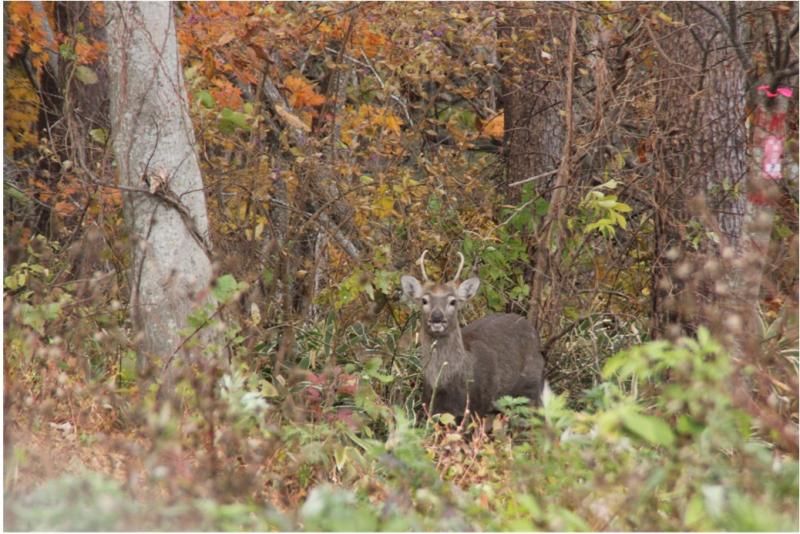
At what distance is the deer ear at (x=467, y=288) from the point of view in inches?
339

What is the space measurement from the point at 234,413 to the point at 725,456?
107 inches

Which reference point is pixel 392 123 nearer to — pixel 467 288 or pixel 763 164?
pixel 467 288

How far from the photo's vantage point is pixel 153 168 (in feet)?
24.7

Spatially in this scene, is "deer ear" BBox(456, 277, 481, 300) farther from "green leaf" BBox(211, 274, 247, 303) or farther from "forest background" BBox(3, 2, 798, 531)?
"green leaf" BBox(211, 274, 247, 303)

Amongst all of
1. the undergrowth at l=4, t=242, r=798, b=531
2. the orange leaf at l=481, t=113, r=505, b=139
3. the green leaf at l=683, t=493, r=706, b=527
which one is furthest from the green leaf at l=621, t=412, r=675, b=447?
the orange leaf at l=481, t=113, r=505, b=139

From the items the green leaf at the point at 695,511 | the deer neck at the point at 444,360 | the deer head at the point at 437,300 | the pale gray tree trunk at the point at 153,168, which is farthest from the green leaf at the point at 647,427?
the deer neck at the point at 444,360

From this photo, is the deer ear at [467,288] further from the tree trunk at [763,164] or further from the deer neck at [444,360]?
the tree trunk at [763,164]

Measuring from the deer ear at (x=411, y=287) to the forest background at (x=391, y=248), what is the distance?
14 centimetres

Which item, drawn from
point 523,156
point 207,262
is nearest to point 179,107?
point 207,262

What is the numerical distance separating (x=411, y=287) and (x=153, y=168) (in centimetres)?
210

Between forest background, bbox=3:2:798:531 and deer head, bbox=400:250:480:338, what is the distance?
223 millimetres

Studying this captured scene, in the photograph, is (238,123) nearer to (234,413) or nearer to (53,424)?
(53,424)

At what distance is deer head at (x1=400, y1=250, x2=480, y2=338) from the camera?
8266mm

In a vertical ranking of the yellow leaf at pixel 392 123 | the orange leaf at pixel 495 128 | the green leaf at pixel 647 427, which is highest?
the yellow leaf at pixel 392 123
